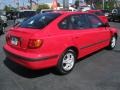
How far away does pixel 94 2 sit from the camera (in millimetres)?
87562

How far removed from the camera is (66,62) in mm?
6266

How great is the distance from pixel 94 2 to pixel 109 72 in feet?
274

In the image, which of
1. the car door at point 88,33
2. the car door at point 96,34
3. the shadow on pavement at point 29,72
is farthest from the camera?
the car door at point 96,34

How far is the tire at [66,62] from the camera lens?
19.8ft

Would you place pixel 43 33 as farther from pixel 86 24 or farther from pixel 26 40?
pixel 86 24

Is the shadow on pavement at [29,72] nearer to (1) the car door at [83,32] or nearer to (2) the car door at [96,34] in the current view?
(1) the car door at [83,32]

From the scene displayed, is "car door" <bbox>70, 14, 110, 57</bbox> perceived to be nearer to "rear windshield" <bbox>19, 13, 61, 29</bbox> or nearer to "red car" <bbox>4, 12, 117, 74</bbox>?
"red car" <bbox>4, 12, 117, 74</bbox>

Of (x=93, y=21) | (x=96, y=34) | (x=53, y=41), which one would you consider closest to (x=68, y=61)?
(x=53, y=41)

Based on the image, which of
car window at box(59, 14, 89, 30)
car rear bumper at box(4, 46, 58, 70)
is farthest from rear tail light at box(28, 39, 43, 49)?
car window at box(59, 14, 89, 30)

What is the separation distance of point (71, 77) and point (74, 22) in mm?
1514

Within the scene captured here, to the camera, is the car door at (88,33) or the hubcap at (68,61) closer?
the hubcap at (68,61)

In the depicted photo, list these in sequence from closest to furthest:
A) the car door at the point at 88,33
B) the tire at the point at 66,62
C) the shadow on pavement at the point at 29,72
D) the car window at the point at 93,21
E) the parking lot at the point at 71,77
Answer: the parking lot at the point at 71,77, the tire at the point at 66,62, the shadow on pavement at the point at 29,72, the car door at the point at 88,33, the car window at the point at 93,21

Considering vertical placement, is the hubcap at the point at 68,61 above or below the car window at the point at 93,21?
below

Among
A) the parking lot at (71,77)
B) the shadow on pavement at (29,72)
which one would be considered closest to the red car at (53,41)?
the parking lot at (71,77)
